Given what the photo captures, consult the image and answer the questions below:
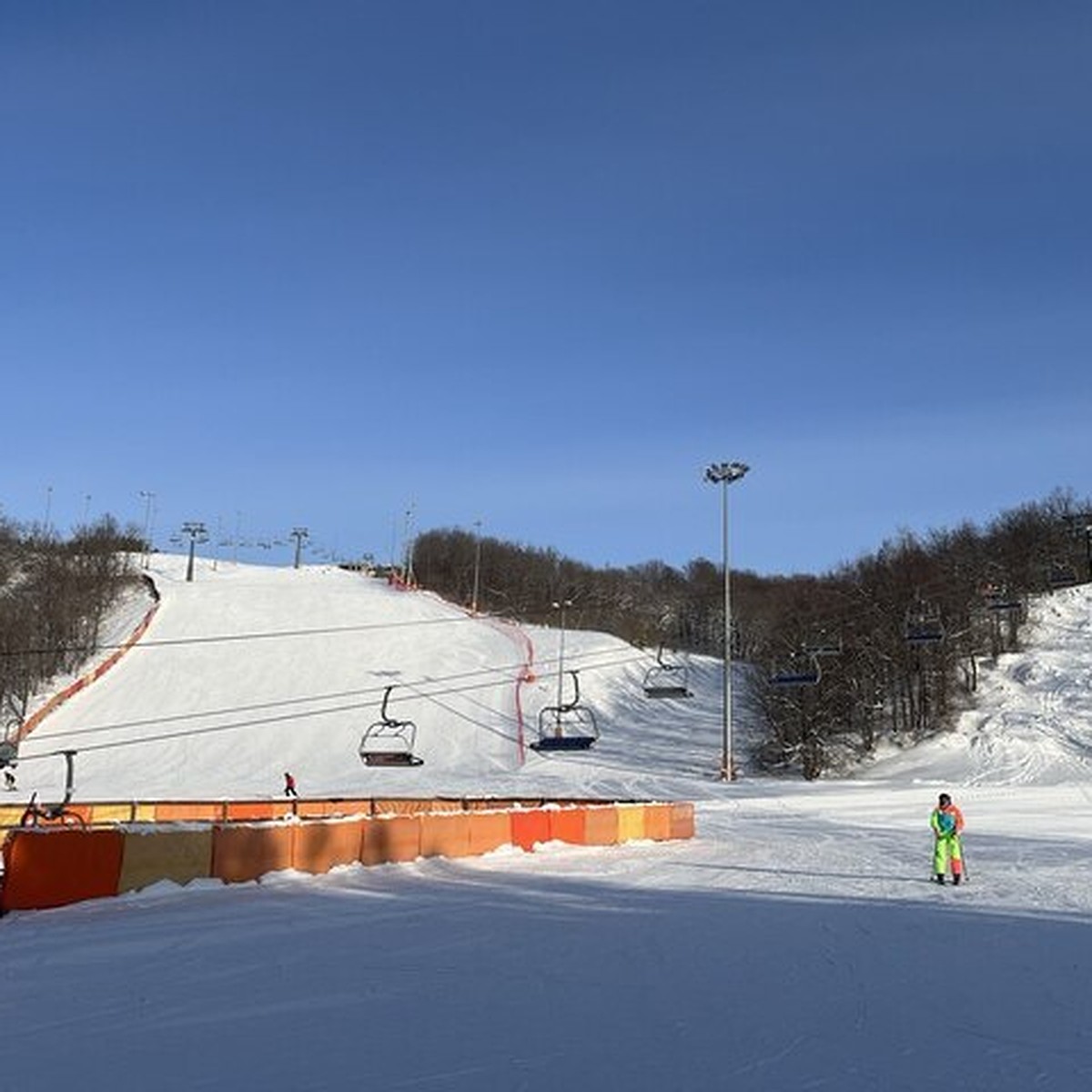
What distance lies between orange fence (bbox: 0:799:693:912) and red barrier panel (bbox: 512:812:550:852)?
0.9 inches

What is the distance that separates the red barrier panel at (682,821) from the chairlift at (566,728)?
840cm

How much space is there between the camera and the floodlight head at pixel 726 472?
48656mm

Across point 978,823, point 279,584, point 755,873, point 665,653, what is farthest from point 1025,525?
point 755,873

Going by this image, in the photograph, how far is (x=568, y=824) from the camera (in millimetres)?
26875

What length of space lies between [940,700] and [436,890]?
42907mm

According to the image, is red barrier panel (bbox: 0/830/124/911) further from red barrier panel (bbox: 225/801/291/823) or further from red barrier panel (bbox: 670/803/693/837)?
red barrier panel (bbox: 670/803/693/837)

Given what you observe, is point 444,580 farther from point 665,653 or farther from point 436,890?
point 436,890

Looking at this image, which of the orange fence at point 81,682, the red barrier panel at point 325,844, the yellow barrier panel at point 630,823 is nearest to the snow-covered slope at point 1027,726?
the yellow barrier panel at point 630,823

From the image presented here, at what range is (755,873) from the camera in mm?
20531

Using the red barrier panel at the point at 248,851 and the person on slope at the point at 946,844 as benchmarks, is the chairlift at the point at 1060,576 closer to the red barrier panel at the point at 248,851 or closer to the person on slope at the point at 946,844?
the person on slope at the point at 946,844

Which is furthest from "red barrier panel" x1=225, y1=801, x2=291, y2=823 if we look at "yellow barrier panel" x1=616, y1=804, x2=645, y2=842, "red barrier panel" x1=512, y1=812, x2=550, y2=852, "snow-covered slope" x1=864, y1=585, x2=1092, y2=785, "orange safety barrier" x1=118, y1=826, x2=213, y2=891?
"snow-covered slope" x1=864, y1=585, x2=1092, y2=785

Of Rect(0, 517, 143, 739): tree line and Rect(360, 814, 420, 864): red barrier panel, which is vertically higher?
Rect(0, 517, 143, 739): tree line

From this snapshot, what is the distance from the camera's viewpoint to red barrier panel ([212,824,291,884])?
59.1 ft

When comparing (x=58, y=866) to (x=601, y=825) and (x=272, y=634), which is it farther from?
(x=272, y=634)
